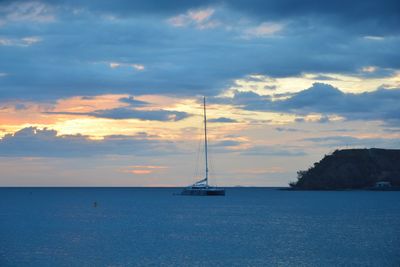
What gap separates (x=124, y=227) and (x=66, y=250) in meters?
29.4

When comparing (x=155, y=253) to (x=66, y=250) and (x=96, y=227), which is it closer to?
(x=66, y=250)

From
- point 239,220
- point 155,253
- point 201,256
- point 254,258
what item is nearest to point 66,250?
point 155,253

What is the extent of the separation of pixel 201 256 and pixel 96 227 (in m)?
37.7

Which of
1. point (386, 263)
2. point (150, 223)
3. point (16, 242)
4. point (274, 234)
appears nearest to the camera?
point (386, 263)

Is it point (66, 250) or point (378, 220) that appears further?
point (378, 220)

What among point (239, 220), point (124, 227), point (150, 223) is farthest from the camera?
point (239, 220)

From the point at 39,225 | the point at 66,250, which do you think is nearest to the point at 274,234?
the point at 66,250

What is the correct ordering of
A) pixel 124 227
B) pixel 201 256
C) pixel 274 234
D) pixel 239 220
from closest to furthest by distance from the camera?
pixel 201 256 → pixel 274 234 → pixel 124 227 → pixel 239 220

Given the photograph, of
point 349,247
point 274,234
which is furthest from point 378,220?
point 349,247

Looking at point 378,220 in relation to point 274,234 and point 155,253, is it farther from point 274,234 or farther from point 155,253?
point 155,253

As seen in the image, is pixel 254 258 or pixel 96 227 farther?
pixel 96 227

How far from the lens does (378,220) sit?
11225 cm

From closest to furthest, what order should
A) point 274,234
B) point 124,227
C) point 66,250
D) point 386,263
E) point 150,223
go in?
point 386,263
point 66,250
point 274,234
point 124,227
point 150,223

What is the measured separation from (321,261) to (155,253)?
55.5ft
